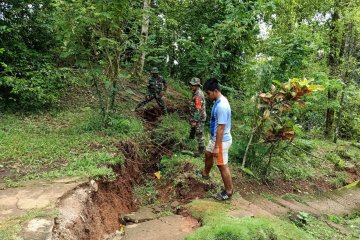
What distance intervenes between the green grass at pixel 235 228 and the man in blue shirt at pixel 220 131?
612 millimetres

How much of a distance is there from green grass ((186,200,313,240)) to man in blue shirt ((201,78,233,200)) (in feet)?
2.01

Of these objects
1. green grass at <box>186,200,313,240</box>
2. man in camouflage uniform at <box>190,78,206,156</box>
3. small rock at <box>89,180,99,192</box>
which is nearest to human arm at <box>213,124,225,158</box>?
green grass at <box>186,200,313,240</box>

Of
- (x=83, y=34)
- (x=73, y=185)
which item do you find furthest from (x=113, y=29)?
(x=73, y=185)

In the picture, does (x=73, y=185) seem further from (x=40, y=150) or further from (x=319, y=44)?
(x=319, y=44)

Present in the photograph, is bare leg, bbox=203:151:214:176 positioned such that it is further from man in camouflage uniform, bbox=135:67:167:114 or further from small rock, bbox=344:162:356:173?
small rock, bbox=344:162:356:173

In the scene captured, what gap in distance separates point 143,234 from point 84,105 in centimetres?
589

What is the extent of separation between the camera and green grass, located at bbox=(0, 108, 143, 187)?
19.4ft

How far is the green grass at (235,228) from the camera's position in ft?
14.1

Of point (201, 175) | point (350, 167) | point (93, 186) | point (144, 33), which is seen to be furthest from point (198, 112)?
point (350, 167)

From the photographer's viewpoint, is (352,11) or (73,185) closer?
(73,185)

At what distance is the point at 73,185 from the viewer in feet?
17.0

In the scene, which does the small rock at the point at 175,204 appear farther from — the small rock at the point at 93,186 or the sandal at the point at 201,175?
the small rock at the point at 93,186

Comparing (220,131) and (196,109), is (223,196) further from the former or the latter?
(196,109)

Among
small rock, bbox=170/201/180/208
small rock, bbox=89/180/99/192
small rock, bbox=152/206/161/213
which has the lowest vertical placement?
small rock, bbox=152/206/161/213
